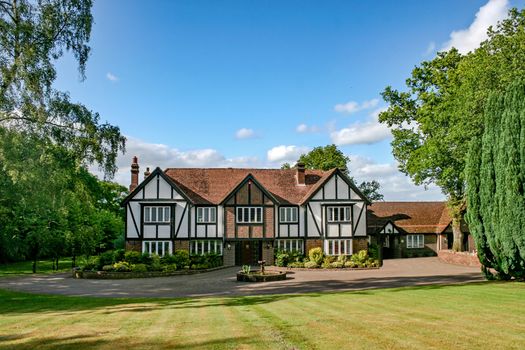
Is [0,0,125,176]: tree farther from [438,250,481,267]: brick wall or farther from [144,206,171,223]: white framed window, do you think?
[438,250,481,267]: brick wall

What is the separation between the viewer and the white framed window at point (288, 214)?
38.4 metres

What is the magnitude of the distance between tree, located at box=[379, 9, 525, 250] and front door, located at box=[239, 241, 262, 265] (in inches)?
573

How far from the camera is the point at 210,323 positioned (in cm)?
1016

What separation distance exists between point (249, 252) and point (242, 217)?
3.48m

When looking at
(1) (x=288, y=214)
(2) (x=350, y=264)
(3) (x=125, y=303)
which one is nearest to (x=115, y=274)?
(3) (x=125, y=303)

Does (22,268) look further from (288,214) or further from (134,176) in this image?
(288,214)

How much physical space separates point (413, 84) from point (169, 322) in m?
34.6

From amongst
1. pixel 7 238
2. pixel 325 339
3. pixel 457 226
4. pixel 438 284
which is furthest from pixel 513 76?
pixel 7 238

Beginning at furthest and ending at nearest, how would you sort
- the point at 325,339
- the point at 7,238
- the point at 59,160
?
1. the point at 7,238
2. the point at 59,160
3. the point at 325,339

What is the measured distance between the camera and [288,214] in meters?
38.5

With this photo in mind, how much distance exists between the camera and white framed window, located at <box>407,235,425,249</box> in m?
47.3

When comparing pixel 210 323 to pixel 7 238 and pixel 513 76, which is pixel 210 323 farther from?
pixel 7 238

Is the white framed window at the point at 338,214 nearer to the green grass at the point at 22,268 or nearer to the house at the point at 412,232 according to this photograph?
the house at the point at 412,232

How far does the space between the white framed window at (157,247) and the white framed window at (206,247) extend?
6.44 feet
